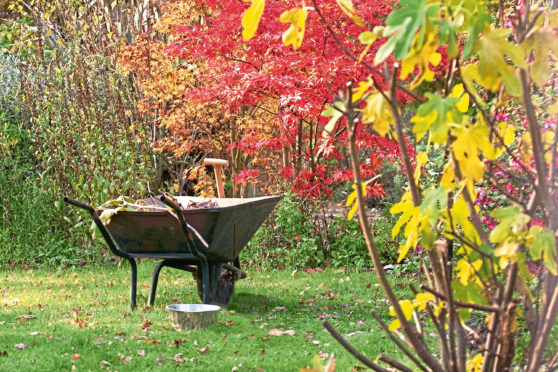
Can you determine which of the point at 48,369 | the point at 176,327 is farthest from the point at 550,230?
the point at 176,327

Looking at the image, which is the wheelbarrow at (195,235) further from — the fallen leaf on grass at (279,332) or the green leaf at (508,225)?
the green leaf at (508,225)

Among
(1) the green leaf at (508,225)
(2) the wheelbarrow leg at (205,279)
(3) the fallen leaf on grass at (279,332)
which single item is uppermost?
(1) the green leaf at (508,225)

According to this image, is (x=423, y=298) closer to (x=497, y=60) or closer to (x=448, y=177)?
(x=448, y=177)

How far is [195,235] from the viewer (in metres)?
4.39

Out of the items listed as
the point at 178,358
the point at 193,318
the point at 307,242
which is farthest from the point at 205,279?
the point at 307,242

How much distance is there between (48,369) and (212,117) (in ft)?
14.1

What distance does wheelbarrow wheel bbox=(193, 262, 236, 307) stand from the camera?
4637 millimetres

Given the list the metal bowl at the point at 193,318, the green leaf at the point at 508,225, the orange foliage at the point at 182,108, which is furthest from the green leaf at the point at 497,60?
the orange foliage at the point at 182,108

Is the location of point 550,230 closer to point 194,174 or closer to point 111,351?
point 111,351

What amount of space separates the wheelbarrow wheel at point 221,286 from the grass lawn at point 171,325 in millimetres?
90

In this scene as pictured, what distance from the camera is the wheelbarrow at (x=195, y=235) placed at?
436 cm

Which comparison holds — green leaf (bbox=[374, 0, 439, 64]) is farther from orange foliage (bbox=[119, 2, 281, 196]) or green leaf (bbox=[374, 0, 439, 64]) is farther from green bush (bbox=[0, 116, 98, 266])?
green bush (bbox=[0, 116, 98, 266])

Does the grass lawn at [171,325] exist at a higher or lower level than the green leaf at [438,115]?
lower

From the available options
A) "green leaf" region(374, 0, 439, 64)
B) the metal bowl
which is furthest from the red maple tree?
"green leaf" region(374, 0, 439, 64)
